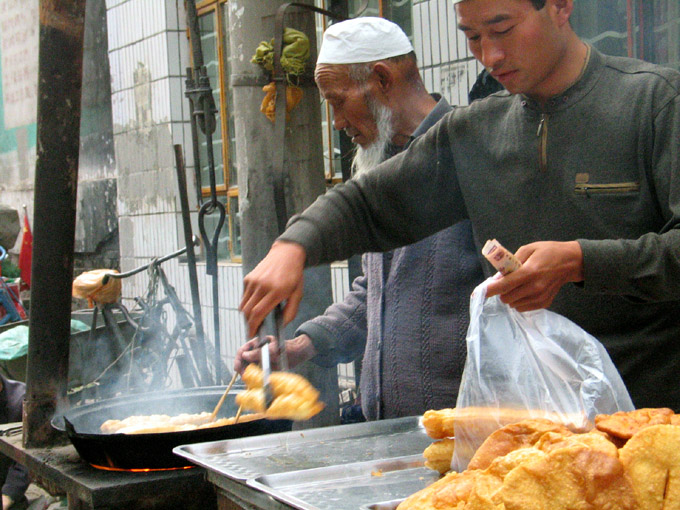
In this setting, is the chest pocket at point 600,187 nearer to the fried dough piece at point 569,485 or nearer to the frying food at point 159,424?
the fried dough piece at point 569,485

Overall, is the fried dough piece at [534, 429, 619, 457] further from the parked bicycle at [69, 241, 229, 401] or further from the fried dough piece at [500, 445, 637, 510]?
the parked bicycle at [69, 241, 229, 401]

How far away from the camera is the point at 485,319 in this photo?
5.81 feet

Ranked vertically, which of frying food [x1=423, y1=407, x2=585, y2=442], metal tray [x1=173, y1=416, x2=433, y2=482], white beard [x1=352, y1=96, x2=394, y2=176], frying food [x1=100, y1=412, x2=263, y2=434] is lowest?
frying food [x1=100, y1=412, x2=263, y2=434]

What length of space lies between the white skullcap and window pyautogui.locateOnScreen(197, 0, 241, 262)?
492cm

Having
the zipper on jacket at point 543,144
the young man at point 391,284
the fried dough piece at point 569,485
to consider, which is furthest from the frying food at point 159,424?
the fried dough piece at point 569,485

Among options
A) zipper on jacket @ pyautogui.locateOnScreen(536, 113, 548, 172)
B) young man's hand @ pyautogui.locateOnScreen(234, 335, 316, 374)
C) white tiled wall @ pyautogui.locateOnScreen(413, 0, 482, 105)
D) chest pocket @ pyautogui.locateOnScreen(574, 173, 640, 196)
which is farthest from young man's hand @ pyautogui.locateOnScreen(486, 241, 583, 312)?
white tiled wall @ pyautogui.locateOnScreen(413, 0, 482, 105)

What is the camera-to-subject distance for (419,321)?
2.72 meters

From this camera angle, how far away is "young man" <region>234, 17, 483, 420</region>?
2.68m

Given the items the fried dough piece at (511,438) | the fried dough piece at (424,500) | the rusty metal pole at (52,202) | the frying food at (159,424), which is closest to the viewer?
the fried dough piece at (424,500)

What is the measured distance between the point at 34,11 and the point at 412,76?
33.1ft

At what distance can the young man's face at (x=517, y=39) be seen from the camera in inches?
76.2

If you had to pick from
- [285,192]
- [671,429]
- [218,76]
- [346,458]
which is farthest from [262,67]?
[218,76]

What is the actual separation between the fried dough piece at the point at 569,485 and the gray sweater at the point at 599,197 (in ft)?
1.69

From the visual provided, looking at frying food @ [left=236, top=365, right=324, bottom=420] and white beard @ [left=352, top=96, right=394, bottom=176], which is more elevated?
white beard @ [left=352, top=96, right=394, bottom=176]
